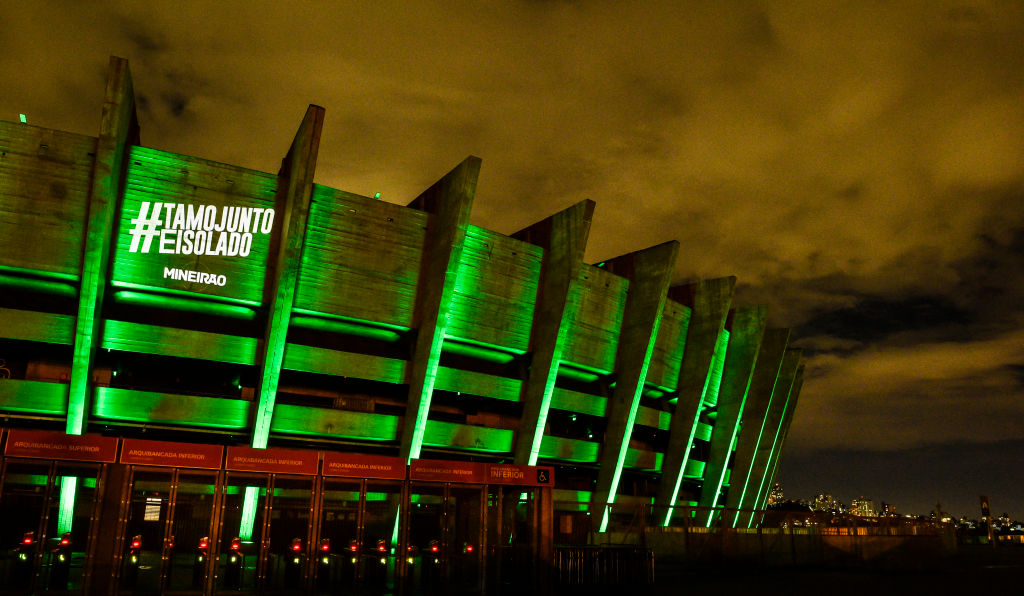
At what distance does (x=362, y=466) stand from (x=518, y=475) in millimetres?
3572

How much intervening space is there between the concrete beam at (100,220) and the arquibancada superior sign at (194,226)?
2.25ft

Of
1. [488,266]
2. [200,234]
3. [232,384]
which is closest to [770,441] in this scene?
[488,266]

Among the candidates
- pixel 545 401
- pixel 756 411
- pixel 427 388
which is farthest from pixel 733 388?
pixel 427 388

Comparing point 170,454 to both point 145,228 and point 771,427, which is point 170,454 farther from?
point 771,427

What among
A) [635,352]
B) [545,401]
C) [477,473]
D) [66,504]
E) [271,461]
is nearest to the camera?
[271,461]

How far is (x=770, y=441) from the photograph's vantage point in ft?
171

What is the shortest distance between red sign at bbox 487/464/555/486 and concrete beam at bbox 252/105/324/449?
13131 mm

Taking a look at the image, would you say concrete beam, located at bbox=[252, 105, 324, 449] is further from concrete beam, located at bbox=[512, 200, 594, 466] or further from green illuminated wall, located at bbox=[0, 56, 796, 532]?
concrete beam, located at bbox=[512, 200, 594, 466]

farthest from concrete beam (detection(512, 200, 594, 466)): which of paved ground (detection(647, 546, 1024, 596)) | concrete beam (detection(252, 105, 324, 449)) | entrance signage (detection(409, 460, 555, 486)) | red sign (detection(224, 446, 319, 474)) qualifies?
red sign (detection(224, 446, 319, 474))

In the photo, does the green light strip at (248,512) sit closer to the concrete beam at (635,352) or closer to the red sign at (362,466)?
the red sign at (362,466)

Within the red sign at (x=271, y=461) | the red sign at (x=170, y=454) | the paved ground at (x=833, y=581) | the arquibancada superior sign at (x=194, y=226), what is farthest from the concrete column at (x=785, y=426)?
the red sign at (x=170, y=454)

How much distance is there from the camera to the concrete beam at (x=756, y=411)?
47.2m

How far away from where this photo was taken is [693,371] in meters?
40.2

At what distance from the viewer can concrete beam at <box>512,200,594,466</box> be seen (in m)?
31.1
